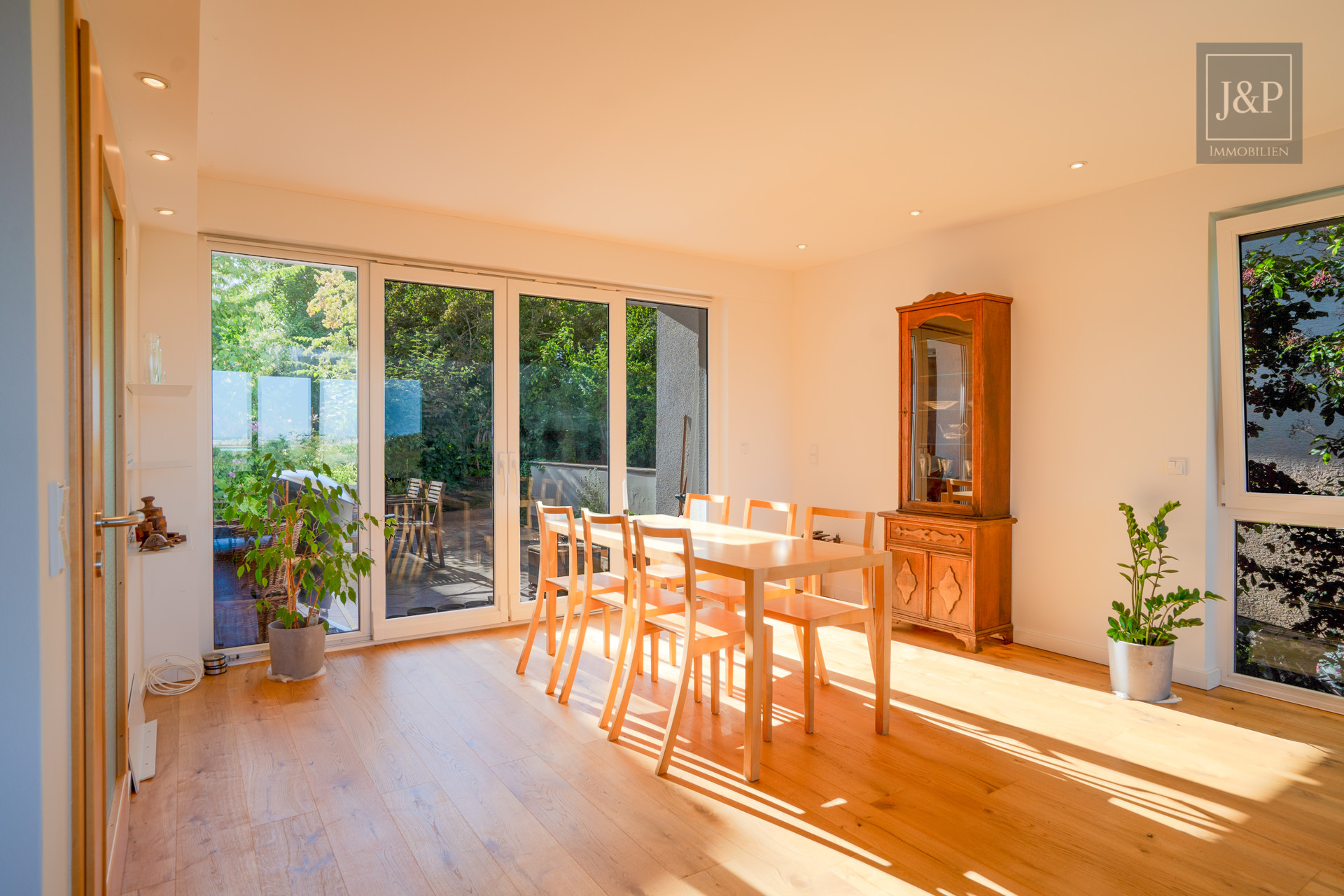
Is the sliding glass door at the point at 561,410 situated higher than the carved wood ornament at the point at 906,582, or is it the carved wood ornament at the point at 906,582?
the sliding glass door at the point at 561,410

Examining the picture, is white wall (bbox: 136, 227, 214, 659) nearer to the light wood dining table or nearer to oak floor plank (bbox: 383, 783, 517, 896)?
oak floor plank (bbox: 383, 783, 517, 896)

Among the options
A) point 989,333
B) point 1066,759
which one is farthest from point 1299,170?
point 1066,759

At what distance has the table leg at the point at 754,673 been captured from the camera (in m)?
2.72

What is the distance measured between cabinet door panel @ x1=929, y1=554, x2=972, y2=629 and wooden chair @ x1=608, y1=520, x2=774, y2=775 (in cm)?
173

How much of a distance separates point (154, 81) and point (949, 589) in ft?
14.4

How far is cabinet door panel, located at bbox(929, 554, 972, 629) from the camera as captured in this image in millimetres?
4398

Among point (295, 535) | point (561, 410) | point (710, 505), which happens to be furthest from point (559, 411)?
point (295, 535)

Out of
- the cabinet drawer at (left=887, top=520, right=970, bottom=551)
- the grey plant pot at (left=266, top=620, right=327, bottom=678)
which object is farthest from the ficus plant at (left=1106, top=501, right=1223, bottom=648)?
the grey plant pot at (left=266, top=620, right=327, bottom=678)

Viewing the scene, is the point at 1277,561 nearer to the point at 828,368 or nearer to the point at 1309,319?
the point at 1309,319

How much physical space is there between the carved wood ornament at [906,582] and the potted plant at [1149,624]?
1.13 metres

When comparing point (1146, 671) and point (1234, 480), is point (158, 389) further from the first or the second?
point (1234, 480)

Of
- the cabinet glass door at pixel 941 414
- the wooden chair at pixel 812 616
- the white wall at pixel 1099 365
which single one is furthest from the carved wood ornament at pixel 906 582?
the wooden chair at pixel 812 616

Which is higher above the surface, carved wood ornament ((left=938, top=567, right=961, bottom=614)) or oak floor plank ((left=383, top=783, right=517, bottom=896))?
carved wood ornament ((left=938, top=567, right=961, bottom=614))

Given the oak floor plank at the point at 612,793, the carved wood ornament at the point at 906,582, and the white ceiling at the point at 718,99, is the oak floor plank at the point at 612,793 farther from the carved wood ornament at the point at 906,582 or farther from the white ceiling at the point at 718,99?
the white ceiling at the point at 718,99
